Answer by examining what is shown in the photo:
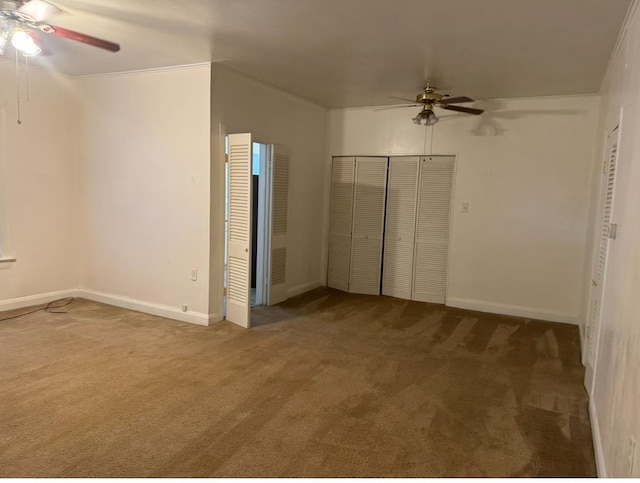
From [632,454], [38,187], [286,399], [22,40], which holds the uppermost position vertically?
[22,40]

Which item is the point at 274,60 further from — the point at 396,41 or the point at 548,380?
the point at 548,380

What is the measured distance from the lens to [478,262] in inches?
214

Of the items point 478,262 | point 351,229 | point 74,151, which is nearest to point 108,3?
point 74,151

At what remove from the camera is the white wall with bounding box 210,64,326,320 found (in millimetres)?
4379

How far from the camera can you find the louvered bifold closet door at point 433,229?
5.63m

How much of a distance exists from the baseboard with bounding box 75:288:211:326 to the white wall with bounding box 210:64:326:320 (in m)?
0.20

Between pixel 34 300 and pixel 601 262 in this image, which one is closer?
pixel 601 262

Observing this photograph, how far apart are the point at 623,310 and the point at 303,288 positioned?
14.4 feet

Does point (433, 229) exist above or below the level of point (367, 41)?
below

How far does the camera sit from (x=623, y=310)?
206cm

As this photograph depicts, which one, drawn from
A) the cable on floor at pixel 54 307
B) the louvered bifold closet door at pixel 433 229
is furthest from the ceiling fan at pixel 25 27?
the louvered bifold closet door at pixel 433 229

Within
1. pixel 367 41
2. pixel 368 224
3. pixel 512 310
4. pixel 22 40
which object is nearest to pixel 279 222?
→ pixel 368 224

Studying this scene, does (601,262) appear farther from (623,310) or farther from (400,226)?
(400,226)

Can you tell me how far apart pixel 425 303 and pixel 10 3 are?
5.12 meters
